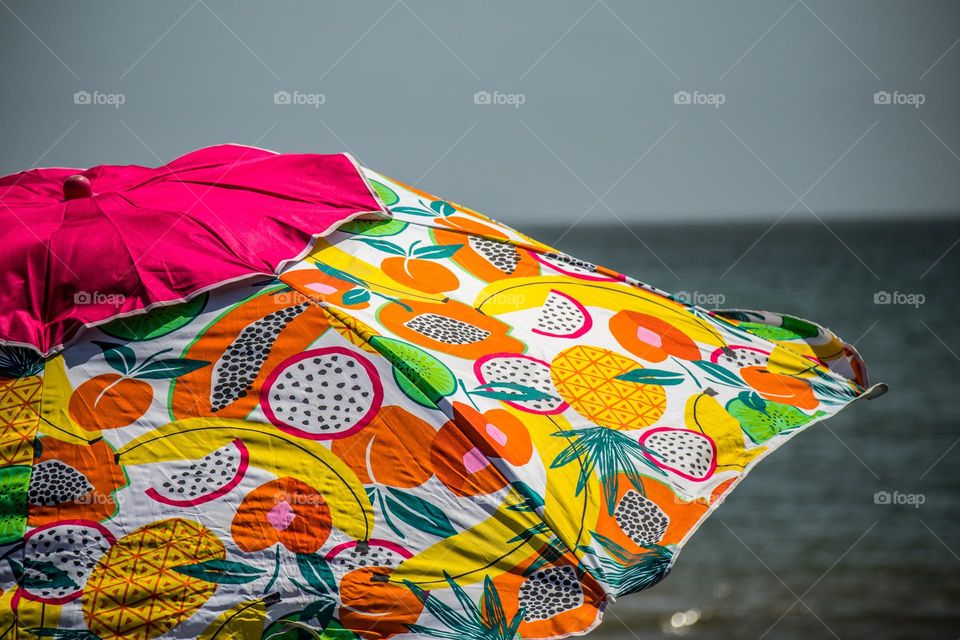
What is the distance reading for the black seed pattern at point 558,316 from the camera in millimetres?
4105

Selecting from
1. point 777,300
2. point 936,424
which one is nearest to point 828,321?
point 777,300

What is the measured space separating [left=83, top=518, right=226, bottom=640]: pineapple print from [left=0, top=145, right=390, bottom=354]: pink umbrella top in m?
0.87

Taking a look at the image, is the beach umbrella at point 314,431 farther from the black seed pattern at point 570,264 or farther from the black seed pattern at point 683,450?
the black seed pattern at point 570,264

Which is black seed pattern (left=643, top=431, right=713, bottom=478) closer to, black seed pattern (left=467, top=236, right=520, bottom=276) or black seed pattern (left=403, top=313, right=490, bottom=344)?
black seed pattern (left=403, top=313, right=490, bottom=344)

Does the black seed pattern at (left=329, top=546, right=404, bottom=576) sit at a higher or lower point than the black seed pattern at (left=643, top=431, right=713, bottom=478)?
lower

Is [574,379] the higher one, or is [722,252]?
[722,252]

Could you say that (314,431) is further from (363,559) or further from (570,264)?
(570,264)

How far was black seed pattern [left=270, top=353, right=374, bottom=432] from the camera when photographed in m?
3.47

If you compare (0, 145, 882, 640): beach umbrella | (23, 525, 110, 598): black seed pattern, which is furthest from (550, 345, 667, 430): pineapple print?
(23, 525, 110, 598): black seed pattern

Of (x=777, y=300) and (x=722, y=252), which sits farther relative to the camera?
(x=722, y=252)

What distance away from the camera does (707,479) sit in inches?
147

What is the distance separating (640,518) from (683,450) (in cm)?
40

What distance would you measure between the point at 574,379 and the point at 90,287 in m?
1.92

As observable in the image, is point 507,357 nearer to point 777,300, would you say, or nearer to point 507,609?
point 507,609
